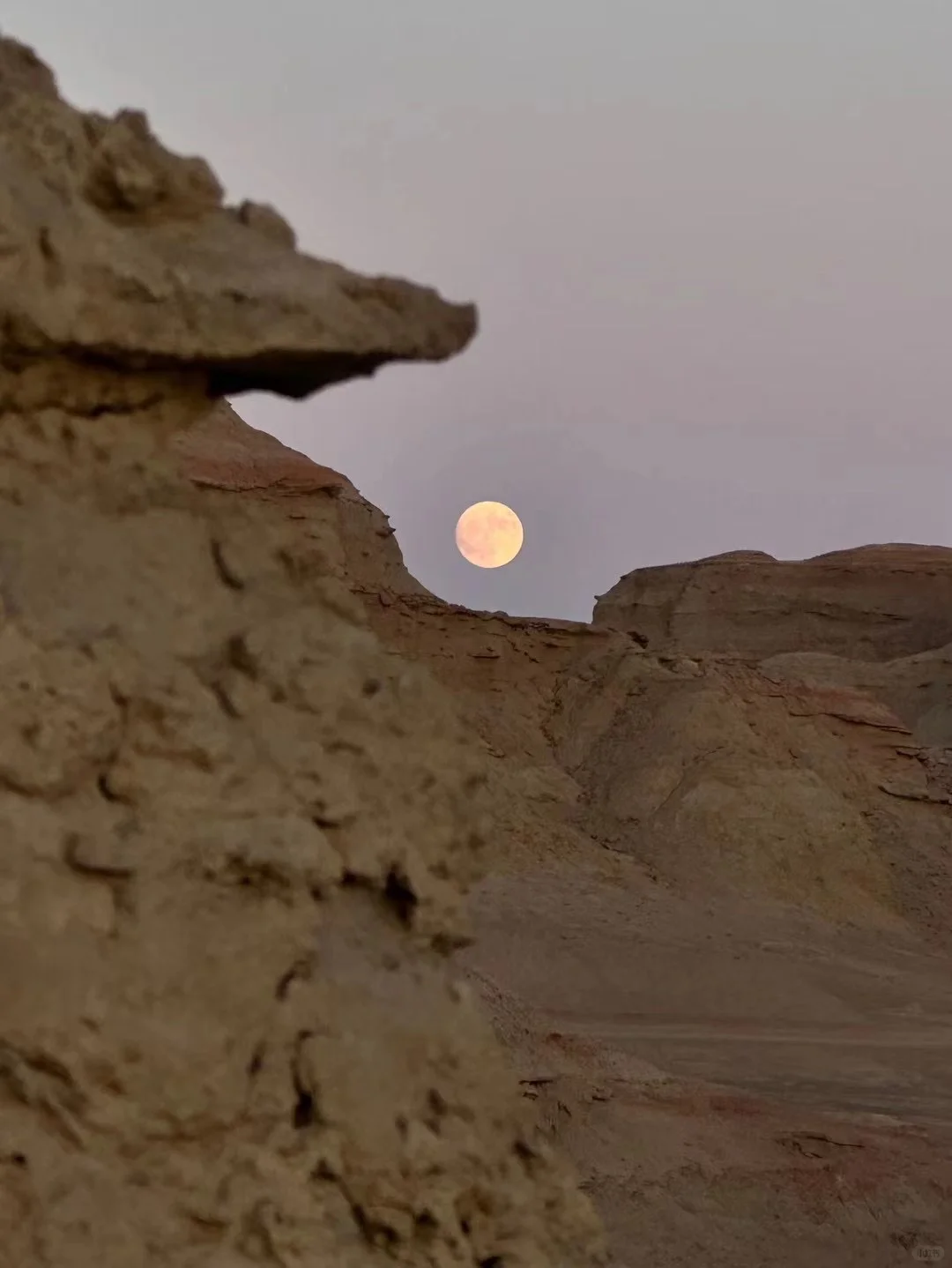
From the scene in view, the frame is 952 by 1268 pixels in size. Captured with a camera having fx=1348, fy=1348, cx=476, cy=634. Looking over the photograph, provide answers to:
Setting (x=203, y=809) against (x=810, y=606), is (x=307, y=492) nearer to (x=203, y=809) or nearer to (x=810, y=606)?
(x=203, y=809)

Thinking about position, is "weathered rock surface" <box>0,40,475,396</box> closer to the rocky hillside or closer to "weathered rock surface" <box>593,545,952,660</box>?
the rocky hillside

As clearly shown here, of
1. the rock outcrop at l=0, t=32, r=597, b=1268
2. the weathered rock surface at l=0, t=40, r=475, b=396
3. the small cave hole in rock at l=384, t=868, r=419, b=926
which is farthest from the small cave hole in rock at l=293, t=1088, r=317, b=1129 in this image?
the weathered rock surface at l=0, t=40, r=475, b=396

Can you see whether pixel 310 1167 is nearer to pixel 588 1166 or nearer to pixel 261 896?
pixel 261 896

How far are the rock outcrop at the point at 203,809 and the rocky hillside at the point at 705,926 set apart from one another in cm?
379

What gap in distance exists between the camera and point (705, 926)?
623 inches

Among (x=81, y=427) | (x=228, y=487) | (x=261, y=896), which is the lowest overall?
(x=261, y=896)

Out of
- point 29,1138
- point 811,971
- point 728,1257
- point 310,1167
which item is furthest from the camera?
point 811,971

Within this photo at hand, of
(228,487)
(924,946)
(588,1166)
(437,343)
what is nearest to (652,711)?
(924,946)

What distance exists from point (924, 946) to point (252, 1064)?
1676 cm

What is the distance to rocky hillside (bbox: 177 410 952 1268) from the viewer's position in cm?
712

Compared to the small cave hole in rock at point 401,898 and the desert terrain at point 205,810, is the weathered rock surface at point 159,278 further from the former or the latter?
the small cave hole in rock at point 401,898

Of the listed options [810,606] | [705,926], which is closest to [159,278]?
[705,926]

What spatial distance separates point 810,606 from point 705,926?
26.6 meters

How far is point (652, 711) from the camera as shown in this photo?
1967 cm
